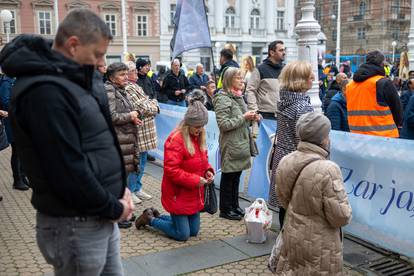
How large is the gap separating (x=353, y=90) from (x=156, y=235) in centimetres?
287

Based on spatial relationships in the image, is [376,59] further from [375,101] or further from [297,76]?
[297,76]

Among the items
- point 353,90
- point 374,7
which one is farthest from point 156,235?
point 374,7

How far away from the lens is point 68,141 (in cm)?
208

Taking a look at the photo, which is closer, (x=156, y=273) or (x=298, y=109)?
(x=156, y=273)

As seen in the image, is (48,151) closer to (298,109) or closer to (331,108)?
(298,109)

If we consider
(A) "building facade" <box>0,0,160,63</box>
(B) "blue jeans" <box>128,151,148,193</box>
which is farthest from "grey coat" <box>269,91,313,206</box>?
(A) "building facade" <box>0,0,160,63</box>

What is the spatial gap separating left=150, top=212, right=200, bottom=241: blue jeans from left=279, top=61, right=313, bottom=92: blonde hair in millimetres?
1660

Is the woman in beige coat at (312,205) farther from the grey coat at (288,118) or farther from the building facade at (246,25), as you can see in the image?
the building facade at (246,25)

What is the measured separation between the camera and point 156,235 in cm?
530

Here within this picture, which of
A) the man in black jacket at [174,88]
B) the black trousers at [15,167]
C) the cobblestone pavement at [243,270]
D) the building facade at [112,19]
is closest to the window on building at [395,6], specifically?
the building facade at [112,19]

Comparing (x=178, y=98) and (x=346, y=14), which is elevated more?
(x=346, y=14)

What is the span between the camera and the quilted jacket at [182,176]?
4.79m

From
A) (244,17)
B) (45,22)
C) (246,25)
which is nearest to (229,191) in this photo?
(45,22)

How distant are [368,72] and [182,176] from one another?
8.36 ft
